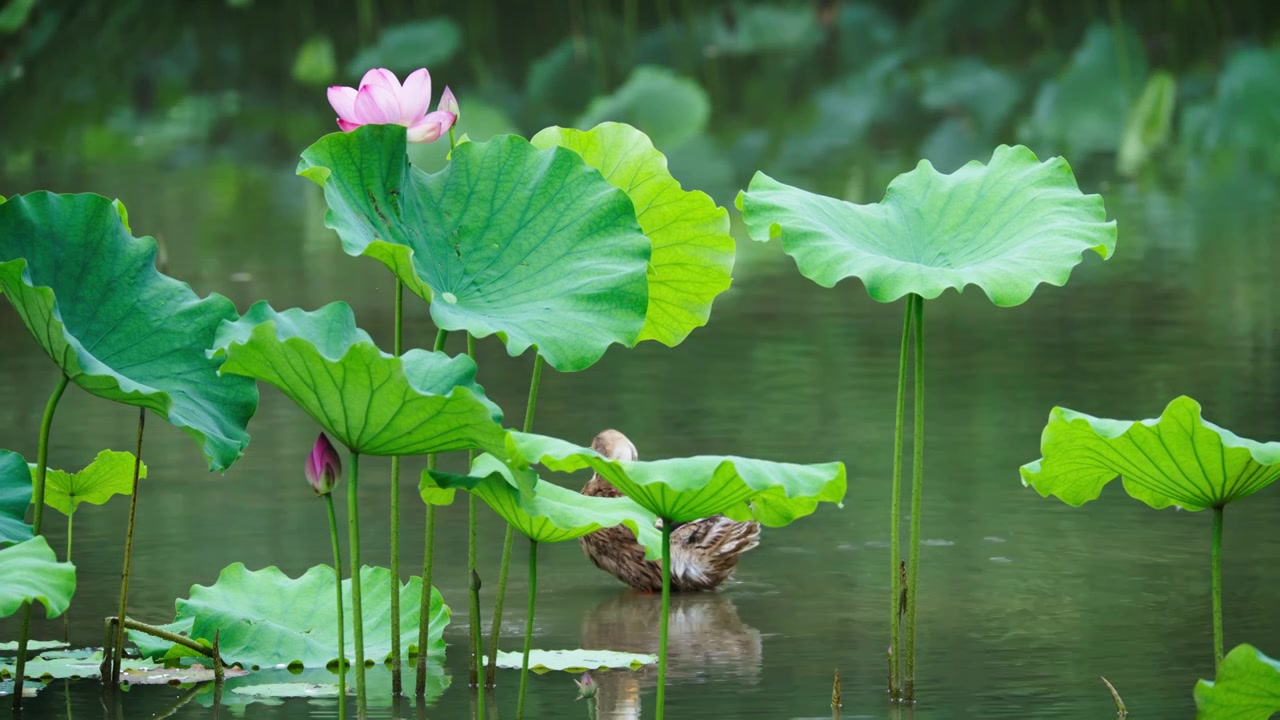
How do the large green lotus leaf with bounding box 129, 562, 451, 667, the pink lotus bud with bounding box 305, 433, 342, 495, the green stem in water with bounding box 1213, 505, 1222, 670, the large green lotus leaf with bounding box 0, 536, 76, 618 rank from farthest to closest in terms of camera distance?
the large green lotus leaf with bounding box 129, 562, 451, 667 → the green stem in water with bounding box 1213, 505, 1222, 670 → the pink lotus bud with bounding box 305, 433, 342, 495 → the large green lotus leaf with bounding box 0, 536, 76, 618

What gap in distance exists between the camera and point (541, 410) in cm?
608

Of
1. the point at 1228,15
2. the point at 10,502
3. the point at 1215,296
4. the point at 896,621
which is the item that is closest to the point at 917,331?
the point at 896,621

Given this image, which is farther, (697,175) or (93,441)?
(697,175)

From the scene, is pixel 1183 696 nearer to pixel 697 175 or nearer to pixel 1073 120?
pixel 697 175

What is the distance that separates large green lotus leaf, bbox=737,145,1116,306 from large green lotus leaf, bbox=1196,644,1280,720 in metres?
0.64

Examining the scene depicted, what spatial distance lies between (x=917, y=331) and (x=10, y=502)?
1.49 metres

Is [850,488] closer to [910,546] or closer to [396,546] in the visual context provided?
[910,546]

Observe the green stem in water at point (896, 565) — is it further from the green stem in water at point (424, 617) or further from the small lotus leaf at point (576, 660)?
the green stem in water at point (424, 617)

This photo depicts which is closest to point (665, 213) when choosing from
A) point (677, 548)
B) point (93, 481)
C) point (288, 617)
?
point (677, 548)

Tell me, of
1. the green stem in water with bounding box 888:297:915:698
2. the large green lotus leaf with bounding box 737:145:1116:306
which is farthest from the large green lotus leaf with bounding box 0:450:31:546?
the green stem in water with bounding box 888:297:915:698

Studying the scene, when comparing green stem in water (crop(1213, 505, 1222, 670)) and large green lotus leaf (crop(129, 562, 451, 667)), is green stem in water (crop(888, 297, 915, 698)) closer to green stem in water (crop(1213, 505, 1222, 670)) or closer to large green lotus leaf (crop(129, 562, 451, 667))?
green stem in water (crop(1213, 505, 1222, 670))

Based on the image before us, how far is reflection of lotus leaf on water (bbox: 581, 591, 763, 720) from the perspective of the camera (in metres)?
3.57

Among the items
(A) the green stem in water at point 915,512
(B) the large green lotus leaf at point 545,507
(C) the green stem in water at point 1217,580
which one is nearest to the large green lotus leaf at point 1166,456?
(C) the green stem in water at point 1217,580

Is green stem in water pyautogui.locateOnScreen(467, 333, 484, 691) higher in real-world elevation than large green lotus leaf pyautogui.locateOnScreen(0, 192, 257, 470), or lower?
lower
